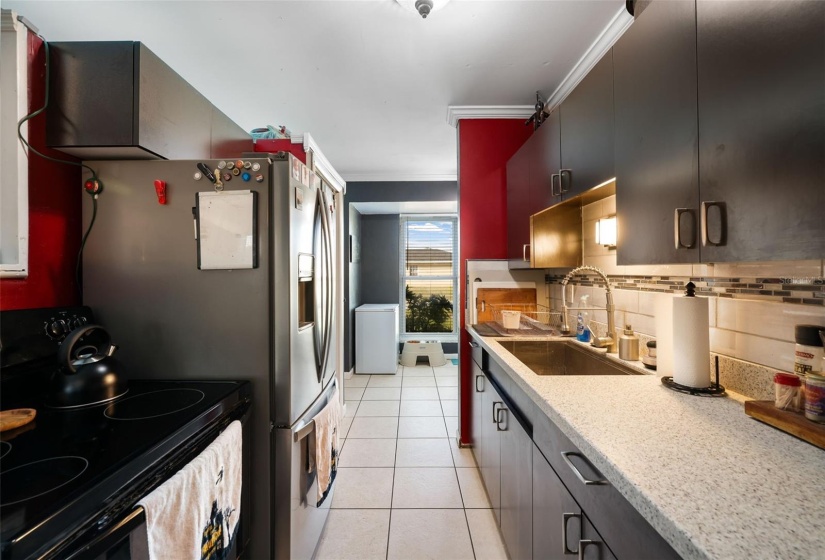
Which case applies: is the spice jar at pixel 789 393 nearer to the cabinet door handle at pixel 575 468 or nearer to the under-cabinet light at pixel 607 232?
the cabinet door handle at pixel 575 468

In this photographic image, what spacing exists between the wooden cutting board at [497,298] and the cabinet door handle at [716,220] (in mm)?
1752

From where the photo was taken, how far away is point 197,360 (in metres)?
1.31

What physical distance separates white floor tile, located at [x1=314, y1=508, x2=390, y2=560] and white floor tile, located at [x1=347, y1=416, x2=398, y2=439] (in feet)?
2.86

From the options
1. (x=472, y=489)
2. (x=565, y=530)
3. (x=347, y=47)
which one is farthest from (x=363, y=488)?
(x=347, y=47)

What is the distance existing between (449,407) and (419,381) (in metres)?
0.87

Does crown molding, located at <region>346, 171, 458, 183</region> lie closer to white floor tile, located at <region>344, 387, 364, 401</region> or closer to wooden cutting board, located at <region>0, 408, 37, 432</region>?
white floor tile, located at <region>344, 387, 364, 401</region>

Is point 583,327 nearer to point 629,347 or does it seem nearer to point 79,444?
point 629,347

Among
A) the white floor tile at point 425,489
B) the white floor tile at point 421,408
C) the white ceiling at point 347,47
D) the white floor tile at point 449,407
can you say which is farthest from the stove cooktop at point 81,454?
the white floor tile at point 449,407

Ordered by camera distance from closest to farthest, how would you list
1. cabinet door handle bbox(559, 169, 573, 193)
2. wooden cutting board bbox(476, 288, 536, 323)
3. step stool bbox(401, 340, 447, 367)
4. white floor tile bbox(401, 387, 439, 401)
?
cabinet door handle bbox(559, 169, 573, 193)
wooden cutting board bbox(476, 288, 536, 323)
white floor tile bbox(401, 387, 439, 401)
step stool bbox(401, 340, 447, 367)

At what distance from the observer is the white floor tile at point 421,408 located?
320 centimetres

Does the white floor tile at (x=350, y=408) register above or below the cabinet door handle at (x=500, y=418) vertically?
below

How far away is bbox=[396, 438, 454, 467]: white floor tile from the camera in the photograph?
7.73ft

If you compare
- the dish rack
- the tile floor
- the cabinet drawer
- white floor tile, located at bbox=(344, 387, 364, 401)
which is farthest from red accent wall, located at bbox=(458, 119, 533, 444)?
the cabinet drawer

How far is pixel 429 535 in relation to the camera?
1712 mm
